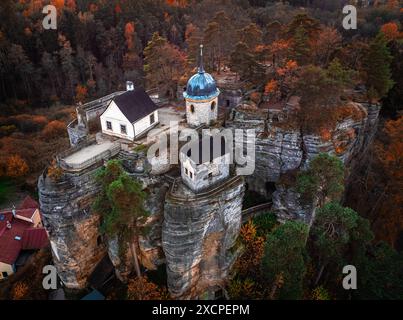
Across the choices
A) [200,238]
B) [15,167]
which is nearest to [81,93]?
[15,167]

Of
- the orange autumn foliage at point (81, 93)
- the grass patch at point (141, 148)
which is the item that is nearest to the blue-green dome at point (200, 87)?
Result: the grass patch at point (141, 148)

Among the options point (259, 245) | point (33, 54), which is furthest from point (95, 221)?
point (33, 54)

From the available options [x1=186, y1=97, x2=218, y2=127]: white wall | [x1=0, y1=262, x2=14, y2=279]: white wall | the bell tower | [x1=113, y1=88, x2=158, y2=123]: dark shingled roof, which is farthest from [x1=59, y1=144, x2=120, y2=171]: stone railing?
[x1=0, y1=262, x2=14, y2=279]: white wall

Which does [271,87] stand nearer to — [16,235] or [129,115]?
[129,115]

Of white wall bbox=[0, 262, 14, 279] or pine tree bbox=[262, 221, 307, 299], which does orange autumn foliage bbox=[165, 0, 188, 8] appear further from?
pine tree bbox=[262, 221, 307, 299]

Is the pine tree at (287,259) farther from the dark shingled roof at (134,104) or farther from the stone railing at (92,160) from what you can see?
the dark shingled roof at (134,104)

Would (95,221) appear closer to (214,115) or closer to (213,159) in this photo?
(213,159)

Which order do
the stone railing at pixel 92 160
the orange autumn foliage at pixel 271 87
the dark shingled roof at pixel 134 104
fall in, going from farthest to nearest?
the orange autumn foliage at pixel 271 87 → the dark shingled roof at pixel 134 104 → the stone railing at pixel 92 160

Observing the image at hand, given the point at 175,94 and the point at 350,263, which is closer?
the point at 350,263
